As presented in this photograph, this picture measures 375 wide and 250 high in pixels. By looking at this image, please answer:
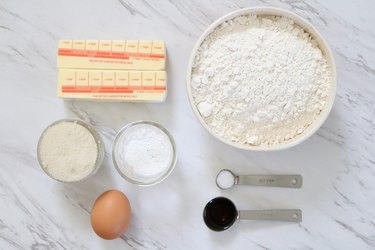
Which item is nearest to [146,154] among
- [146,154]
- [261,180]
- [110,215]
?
[146,154]

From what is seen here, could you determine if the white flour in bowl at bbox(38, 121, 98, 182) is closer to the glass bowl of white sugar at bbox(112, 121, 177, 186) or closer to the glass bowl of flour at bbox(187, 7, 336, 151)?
the glass bowl of white sugar at bbox(112, 121, 177, 186)

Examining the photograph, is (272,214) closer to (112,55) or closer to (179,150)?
(179,150)

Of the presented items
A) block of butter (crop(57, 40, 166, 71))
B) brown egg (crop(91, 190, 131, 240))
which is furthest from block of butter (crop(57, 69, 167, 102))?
brown egg (crop(91, 190, 131, 240))

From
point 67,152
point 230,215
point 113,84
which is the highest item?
point 113,84

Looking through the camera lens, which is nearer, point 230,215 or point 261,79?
point 261,79

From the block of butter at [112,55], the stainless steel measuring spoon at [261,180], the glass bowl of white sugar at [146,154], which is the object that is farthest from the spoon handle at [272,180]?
the block of butter at [112,55]

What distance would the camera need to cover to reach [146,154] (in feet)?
3.01

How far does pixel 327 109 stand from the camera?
0.86 m

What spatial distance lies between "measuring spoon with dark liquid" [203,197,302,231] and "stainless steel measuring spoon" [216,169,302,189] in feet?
0.13

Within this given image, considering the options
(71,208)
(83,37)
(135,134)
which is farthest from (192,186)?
(83,37)

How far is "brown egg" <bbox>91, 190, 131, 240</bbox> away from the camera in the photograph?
0.88 m

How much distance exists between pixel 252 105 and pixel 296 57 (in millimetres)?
125

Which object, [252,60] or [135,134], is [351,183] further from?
[135,134]

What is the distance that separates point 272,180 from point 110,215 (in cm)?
35
